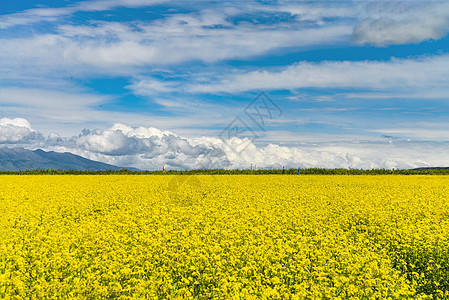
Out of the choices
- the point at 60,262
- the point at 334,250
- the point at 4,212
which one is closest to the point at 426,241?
the point at 334,250

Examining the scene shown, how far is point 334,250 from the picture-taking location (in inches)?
428

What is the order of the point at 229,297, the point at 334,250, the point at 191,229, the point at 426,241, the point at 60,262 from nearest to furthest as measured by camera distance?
the point at 229,297 → the point at 60,262 → the point at 334,250 → the point at 426,241 → the point at 191,229

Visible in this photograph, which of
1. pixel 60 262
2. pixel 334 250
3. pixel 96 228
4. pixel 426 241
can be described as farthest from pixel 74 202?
pixel 426 241

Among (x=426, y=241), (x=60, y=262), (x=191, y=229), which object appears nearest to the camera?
(x=60, y=262)

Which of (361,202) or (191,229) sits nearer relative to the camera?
(191,229)

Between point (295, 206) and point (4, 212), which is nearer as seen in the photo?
point (4, 212)

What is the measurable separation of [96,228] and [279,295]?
8.29 metres

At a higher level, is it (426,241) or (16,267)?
(426,241)

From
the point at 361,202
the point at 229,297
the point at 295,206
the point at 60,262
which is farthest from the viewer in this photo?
the point at 361,202

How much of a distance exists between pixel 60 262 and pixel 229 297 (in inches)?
194

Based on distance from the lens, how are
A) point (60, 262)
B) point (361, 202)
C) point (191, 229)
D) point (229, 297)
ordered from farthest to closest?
point (361, 202) < point (191, 229) < point (60, 262) < point (229, 297)

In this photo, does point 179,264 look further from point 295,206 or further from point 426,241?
point 295,206

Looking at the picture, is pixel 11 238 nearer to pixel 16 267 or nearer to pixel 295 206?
pixel 16 267

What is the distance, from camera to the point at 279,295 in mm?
7391
